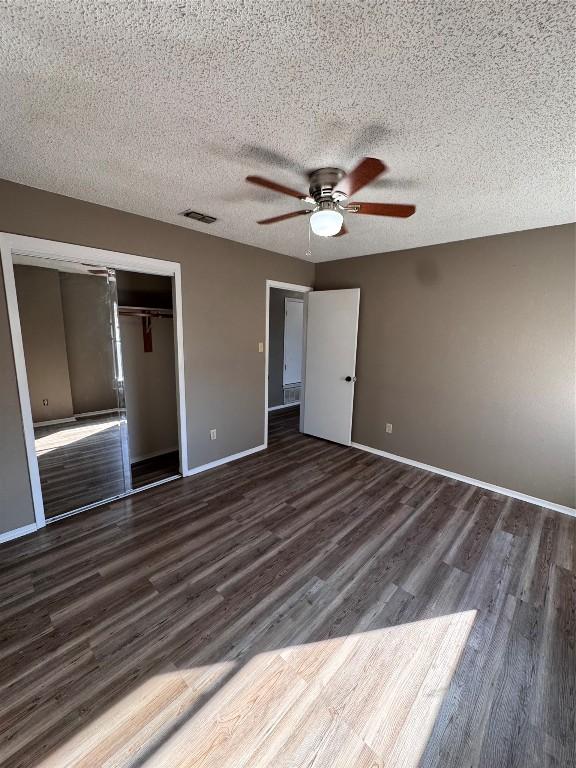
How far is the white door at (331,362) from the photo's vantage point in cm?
402

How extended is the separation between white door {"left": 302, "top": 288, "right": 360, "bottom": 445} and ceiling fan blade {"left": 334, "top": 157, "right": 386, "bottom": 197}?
2249 millimetres

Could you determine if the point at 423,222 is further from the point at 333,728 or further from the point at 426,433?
the point at 333,728

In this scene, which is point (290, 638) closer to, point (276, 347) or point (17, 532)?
point (17, 532)

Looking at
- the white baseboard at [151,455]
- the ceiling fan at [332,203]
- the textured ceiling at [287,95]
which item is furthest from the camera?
the white baseboard at [151,455]

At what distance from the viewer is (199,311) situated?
3.18 m

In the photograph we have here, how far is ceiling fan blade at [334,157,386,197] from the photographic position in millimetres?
1351

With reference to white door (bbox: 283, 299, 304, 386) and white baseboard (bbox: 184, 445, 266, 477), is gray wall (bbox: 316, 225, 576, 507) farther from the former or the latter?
white door (bbox: 283, 299, 304, 386)

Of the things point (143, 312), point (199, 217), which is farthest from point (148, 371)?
point (199, 217)

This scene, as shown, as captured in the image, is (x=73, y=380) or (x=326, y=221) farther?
(x=73, y=380)

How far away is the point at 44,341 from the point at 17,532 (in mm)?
1436

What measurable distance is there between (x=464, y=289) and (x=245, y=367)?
2.46 meters

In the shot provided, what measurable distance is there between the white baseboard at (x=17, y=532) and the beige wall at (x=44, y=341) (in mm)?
810

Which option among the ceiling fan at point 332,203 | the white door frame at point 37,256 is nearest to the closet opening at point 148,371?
the white door frame at point 37,256

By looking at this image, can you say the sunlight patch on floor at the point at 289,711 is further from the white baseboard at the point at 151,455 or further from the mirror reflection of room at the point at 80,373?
the white baseboard at the point at 151,455
